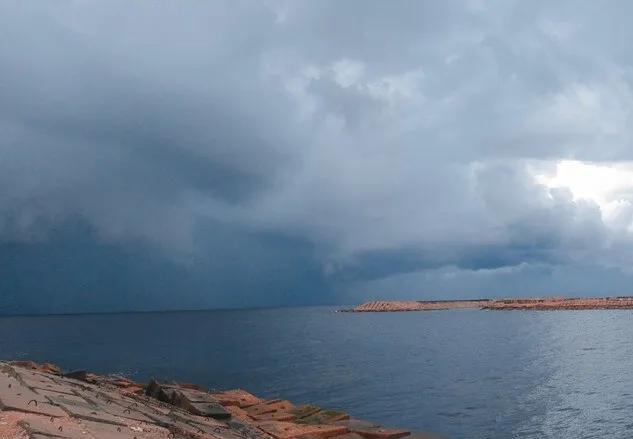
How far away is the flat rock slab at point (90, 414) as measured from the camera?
13773mm

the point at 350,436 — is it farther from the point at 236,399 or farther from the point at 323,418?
the point at 236,399

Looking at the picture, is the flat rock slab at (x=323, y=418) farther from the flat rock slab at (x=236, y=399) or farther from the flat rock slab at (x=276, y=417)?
the flat rock slab at (x=236, y=399)

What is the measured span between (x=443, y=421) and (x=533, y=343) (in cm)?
4917

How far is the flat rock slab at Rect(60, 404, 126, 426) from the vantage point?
13773 mm

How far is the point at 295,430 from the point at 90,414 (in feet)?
31.2

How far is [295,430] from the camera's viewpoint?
21828mm

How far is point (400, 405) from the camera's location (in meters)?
36.3

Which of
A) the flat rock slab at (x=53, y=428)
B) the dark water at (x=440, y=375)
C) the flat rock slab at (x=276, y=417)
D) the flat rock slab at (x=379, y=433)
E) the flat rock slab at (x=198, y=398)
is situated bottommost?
the dark water at (x=440, y=375)

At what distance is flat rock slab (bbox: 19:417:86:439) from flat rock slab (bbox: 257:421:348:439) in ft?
33.0

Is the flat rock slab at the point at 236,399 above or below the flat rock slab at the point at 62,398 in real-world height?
below

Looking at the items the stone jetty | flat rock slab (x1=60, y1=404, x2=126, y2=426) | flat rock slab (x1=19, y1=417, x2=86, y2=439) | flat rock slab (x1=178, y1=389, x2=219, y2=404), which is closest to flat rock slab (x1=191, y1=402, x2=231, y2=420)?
the stone jetty

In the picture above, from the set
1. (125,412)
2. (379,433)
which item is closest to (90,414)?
(125,412)

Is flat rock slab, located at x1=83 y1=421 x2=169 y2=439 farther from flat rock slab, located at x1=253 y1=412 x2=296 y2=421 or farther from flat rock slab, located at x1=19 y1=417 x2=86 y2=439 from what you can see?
flat rock slab, located at x1=253 y1=412 x2=296 y2=421

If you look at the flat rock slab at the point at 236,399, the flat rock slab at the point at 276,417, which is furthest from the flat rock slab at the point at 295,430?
the flat rock slab at the point at 236,399
